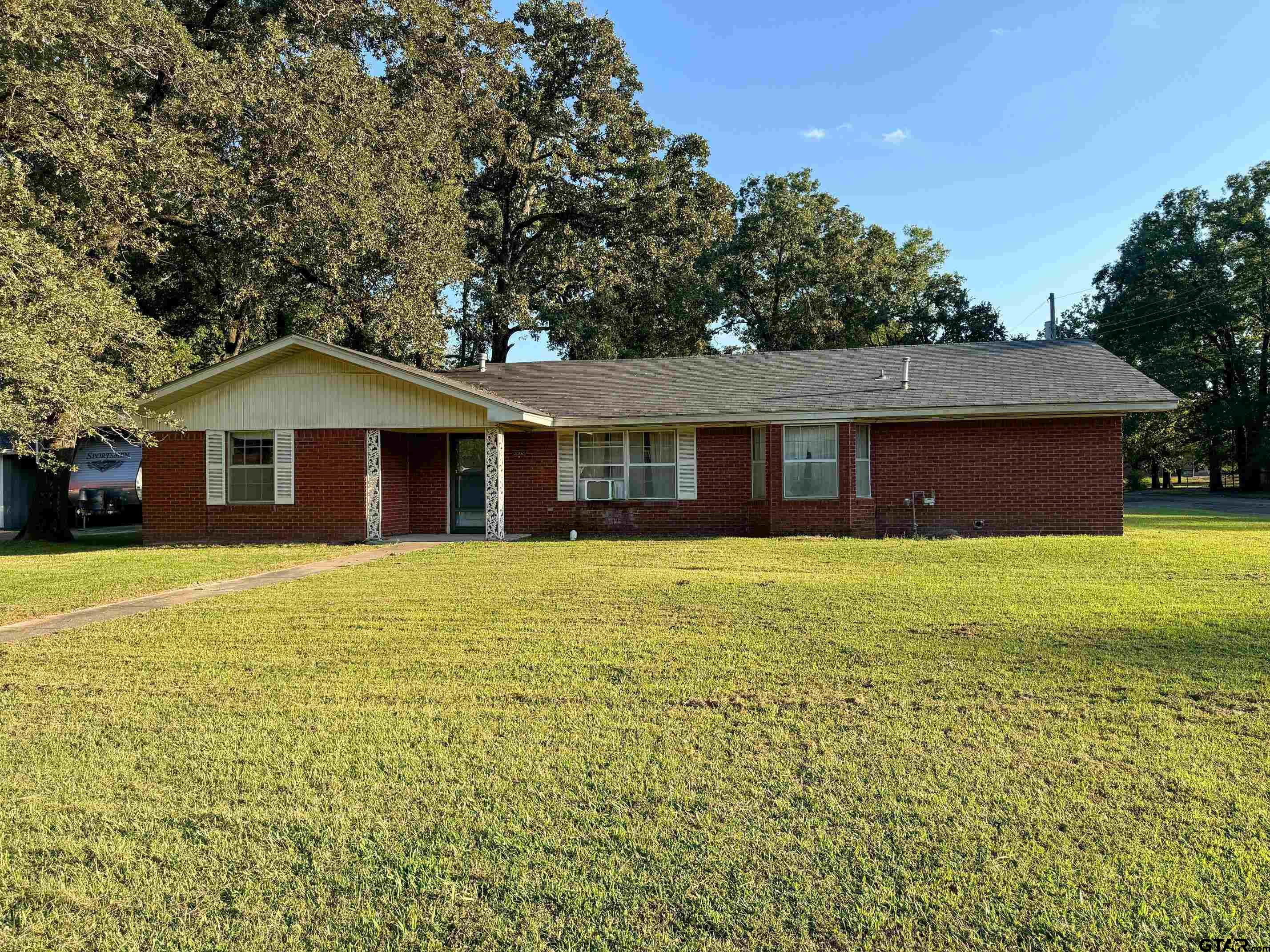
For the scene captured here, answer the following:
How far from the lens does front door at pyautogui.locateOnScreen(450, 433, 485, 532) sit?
18.0 metres

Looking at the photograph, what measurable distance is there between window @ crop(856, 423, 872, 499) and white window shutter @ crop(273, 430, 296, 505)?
1115 centimetres

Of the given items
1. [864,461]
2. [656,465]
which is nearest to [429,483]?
[656,465]

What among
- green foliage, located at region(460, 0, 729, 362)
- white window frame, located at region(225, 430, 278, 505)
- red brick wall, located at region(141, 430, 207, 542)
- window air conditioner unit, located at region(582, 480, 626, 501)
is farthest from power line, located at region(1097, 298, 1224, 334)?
red brick wall, located at region(141, 430, 207, 542)

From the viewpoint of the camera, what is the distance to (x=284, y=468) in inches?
633

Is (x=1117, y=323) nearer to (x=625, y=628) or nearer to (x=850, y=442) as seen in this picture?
(x=850, y=442)

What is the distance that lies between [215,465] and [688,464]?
9543mm

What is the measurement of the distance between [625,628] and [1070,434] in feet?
39.4

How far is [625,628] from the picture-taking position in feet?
22.5

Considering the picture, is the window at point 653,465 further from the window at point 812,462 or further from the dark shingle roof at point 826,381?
the window at point 812,462

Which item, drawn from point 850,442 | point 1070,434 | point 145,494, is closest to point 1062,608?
point 850,442


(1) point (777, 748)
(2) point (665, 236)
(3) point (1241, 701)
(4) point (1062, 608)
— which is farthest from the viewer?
(2) point (665, 236)

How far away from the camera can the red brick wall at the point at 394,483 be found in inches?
647

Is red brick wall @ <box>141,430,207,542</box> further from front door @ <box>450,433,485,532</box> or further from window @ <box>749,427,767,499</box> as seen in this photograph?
window @ <box>749,427,767,499</box>

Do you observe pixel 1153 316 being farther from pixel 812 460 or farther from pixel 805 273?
pixel 812 460
